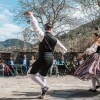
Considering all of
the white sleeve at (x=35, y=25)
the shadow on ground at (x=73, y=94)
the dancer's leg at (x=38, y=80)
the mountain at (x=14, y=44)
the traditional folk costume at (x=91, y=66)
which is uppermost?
the mountain at (x=14, y=44)

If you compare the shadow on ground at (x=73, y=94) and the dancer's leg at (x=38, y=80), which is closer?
the dancer's leg at (x=38, y=80)

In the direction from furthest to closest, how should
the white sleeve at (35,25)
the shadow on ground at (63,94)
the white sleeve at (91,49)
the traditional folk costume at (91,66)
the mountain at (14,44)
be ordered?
1. the mountain at (14,44)
2. the white sleeve at (91,49)
3. the traditional folk costume at (91,66)
4. the shadow on ground at (63,94)
5. the white sleeve at (35,25)

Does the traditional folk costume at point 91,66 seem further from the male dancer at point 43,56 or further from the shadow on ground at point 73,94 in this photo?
the male dancer at point 43,56

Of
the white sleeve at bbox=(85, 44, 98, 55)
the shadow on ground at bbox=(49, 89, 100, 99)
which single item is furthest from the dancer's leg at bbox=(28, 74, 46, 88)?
the white sleeve at bbox=(85, 44, 98, 55)

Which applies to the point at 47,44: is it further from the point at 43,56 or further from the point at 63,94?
the point at 63,94

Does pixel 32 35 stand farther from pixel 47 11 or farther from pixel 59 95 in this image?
pixel 59 95

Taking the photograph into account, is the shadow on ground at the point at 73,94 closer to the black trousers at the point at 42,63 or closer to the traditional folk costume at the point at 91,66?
the traditional folk costume at the point at 91,66

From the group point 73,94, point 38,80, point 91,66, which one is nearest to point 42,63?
point 38,80

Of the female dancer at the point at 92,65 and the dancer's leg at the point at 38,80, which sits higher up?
the female dancer at the point at 92,65

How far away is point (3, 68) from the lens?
719 inches

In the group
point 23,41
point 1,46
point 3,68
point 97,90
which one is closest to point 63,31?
point 23,41

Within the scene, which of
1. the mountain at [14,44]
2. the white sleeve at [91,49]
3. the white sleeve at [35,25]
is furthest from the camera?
the mountain at [14,44]

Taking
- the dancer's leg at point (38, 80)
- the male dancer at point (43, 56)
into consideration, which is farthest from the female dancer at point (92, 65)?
the dancer's leg at point (38, 80)

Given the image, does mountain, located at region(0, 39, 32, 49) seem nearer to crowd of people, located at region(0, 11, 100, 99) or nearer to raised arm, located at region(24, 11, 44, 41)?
crowd of people, located at region(0, 11, 100, 99)
